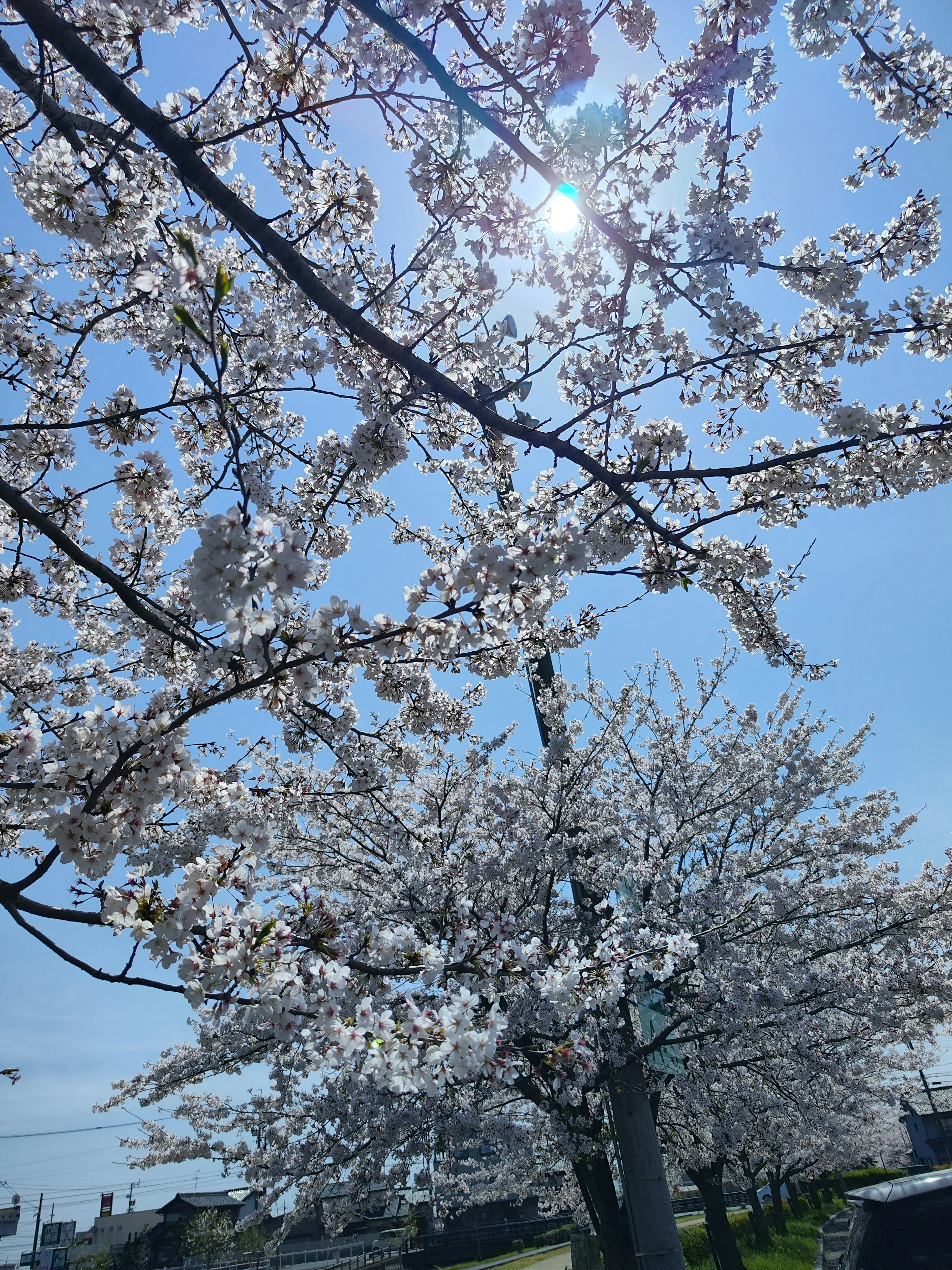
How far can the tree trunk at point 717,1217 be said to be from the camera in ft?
41.0

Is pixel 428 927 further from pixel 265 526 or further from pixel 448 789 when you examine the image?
pixel 265 526

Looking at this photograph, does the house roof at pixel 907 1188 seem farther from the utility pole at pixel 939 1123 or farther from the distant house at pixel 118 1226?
the distant house at pixel 118 1226

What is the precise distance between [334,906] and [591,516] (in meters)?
6.84

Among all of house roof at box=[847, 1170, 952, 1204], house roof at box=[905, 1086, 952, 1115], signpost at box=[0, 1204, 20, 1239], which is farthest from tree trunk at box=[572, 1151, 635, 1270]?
signpost at box=[0, 1204, 20, 1239]

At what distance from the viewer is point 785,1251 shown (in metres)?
17.1

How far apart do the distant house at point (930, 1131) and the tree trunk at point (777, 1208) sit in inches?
985

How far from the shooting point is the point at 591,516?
4801 mm

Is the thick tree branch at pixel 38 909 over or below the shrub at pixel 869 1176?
over

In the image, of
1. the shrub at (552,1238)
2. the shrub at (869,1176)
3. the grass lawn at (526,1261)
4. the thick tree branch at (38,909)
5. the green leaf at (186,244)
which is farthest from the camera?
the shrub at (869,1176)

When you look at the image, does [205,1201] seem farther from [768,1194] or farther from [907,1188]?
[907,1188]

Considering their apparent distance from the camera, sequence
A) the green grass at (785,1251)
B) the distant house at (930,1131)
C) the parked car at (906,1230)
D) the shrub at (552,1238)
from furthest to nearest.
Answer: the distant house at (930,1131)
the shrub at (552,1238)
the green grass at (785,1251)
the parked car at (906,1230)

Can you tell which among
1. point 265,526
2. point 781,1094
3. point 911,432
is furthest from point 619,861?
point 265,526

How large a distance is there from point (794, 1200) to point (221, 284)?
156ft

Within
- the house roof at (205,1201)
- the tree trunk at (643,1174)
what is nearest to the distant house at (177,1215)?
the house roof at (205,1201)
